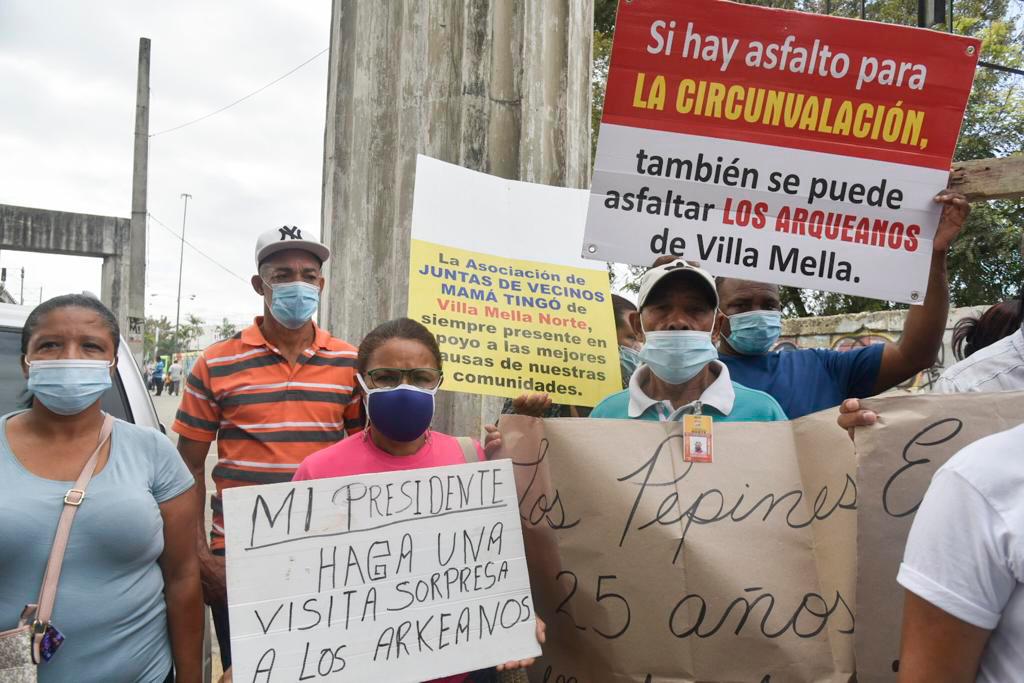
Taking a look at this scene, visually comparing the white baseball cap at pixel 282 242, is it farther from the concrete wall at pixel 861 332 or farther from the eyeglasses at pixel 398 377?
the concrete wall at pixel 861 332

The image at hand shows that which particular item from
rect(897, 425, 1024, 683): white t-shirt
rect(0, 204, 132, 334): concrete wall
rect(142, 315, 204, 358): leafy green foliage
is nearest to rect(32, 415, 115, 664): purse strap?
rect(897, 425, 1024, 683): white t-shirt

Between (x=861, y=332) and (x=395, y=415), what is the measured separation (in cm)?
816

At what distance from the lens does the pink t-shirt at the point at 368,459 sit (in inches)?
79.0

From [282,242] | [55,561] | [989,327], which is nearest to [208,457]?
[282,242]

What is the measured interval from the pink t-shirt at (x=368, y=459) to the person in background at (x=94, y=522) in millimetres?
359

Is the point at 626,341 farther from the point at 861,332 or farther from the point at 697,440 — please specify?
the point at 861,332

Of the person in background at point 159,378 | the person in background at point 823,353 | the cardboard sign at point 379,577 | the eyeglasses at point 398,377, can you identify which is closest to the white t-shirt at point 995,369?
the person in background at point 823,353

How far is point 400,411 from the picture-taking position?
206cm

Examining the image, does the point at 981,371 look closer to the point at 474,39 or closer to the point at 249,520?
the point at 249,520

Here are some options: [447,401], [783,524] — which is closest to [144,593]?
[783,524]

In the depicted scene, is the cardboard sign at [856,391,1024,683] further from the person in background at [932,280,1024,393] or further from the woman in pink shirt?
the woman in pink shirt

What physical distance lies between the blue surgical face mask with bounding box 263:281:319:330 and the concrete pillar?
1884mm

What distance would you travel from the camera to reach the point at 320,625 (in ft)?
5.78

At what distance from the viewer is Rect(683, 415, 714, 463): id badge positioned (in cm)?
194
